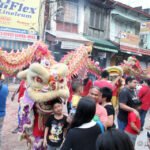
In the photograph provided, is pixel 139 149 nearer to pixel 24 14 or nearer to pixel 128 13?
pixel 24 14

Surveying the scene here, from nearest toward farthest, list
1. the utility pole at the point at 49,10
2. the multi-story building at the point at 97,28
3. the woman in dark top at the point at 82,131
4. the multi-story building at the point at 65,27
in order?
the woman in dark top at the point at 82,131, the utility pole at the point at 49,10, the multi-story building at the point at 65,27, the multi-story building at the point at 97,28

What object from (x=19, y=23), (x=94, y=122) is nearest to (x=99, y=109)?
(x=94, y=122)

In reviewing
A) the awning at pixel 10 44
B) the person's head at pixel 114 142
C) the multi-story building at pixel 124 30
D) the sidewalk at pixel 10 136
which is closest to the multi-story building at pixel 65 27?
the awning at pixel 10 44

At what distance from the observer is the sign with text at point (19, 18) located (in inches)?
559

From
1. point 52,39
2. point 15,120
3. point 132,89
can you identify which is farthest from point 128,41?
point 132,89

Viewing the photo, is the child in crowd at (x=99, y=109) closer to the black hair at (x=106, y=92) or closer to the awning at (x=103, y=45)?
the black hair at (x=106, y=92)

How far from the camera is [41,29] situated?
15.6 m

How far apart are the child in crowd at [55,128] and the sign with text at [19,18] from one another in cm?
1078

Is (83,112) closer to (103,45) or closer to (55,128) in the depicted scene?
(55,128)

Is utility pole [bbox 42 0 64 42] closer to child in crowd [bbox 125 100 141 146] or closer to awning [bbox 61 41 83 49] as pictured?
awning [bbox 61 41 83 49]

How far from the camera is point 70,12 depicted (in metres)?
17.7

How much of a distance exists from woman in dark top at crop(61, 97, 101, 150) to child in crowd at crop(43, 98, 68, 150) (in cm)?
115

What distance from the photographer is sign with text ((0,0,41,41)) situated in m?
14.2

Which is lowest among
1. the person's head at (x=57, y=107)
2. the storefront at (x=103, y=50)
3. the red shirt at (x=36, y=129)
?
the red shirt at (x=36, y=129)
